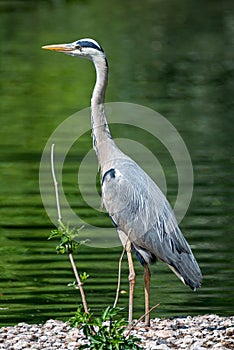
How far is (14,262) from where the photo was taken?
9836mm

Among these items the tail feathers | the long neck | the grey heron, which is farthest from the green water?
the long neck

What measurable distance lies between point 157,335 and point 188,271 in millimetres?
531

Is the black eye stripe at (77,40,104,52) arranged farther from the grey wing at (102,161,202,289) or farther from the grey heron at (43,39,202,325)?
the grey wing at (102,161,202,289)

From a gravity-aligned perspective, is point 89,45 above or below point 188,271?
above

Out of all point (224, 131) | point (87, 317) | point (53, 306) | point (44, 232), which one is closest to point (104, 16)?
point (224, 131)

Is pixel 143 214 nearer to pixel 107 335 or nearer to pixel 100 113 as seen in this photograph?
pixel 100 113

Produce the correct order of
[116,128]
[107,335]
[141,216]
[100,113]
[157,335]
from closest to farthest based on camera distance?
1. [107,335]
2. [157,335]
3. [141,216]
4. [100,113]
5. [116,128]

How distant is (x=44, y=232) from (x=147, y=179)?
11.6 feet

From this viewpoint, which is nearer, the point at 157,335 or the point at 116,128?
the point at 157,335

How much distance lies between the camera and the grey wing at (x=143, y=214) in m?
7.39

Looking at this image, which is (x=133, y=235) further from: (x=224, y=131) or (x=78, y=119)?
(x=78, y=119)

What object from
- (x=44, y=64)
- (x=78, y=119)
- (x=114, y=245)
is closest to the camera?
(x=114, y=245)

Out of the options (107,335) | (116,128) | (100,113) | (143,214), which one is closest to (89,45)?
(100,113)

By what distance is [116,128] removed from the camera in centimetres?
1652
